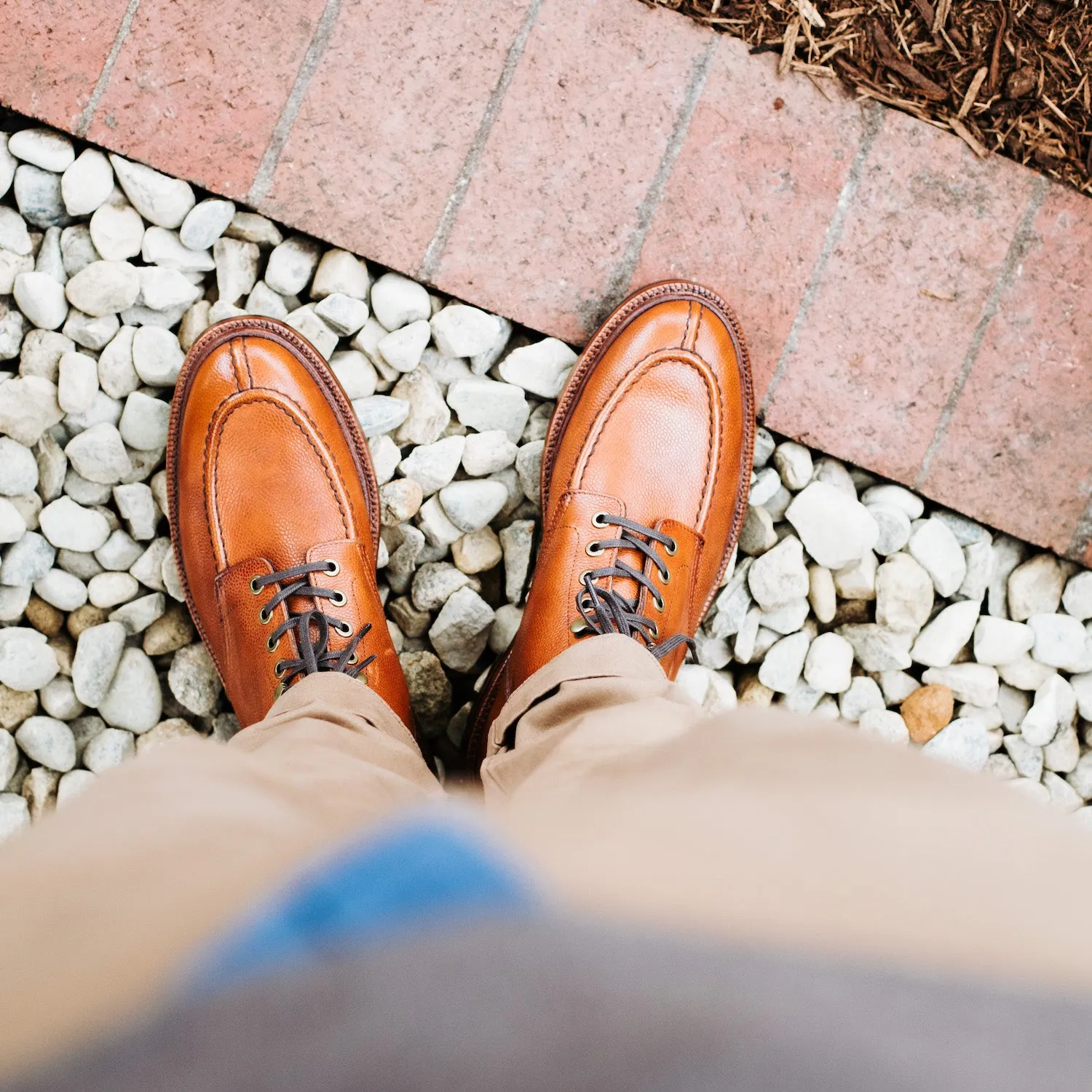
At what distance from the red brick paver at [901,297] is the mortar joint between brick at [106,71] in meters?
1.01

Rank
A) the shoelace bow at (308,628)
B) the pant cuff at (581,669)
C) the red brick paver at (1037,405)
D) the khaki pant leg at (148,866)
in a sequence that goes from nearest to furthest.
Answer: the khaki pant leg at (148,866)
the pant cuff at (581,669)
the shoelace bow at (308,628)
the red brick paver at (1037,405)

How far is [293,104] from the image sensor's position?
4.18 feet

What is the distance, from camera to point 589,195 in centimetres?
129

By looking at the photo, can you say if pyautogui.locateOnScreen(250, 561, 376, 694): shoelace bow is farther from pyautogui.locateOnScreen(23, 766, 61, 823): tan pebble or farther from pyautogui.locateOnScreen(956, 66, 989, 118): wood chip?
pyautogui.locateOnScreen(956, 66, 989, 118): wood chip

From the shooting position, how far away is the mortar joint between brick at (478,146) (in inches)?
50.3

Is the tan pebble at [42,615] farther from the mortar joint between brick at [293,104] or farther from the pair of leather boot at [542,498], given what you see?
the mortar joint between brick at [293,104]

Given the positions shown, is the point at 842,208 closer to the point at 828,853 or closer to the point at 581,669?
the point at 581,669

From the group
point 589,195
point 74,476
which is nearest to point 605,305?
point 589,195

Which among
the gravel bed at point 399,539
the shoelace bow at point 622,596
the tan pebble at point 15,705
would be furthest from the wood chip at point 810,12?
Answer: the tan pebble at point 15,705

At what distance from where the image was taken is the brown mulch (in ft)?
4.22

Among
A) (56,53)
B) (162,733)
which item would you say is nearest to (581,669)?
(162,733)

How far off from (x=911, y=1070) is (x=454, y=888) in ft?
0.68

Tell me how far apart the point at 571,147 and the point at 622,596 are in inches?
24.5

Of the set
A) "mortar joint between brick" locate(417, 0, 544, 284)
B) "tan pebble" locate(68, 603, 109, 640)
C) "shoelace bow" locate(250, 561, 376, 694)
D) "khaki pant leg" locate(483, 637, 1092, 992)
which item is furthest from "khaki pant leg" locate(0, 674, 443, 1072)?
"mortar joint between brick" locate(417, 0, 544, 284)
